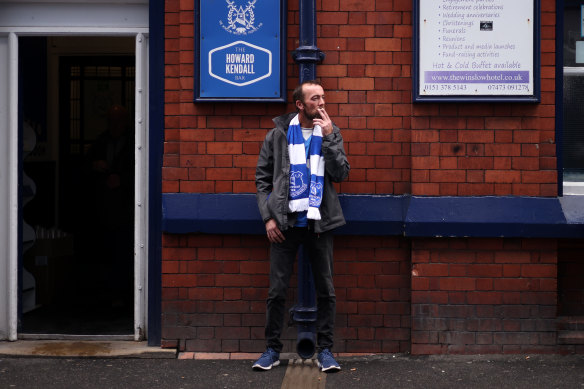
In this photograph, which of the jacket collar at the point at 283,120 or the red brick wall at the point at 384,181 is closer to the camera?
the jacket collar at the point at 283,120

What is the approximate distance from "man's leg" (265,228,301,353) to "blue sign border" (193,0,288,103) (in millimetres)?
1048

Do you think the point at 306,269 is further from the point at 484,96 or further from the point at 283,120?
the point at 484,96

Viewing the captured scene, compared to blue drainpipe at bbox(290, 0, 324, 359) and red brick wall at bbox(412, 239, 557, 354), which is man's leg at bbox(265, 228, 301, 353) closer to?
blue drainpipe at bbox(290, 0, 324, 359)

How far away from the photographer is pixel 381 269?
20.6 feet

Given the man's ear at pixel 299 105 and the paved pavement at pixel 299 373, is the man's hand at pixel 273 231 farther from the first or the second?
the paved pavement at pixel 299 373

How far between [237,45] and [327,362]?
7.51ft

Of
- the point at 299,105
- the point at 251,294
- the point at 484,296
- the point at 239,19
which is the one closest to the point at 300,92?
the point at 299,105

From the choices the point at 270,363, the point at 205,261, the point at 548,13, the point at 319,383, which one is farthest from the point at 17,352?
the point at 548,13

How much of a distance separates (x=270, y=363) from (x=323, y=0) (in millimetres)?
2564

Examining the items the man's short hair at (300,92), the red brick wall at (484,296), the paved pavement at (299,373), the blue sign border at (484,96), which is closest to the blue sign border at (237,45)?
the man's short hair at (300,92)

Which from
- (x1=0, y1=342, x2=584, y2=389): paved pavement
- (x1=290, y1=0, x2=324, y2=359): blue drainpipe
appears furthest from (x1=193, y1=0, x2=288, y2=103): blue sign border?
(x1=0, y1=342, x2=584, y2=389): paved pavement

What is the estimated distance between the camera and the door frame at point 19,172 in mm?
6520

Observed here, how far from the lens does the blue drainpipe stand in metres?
5.95

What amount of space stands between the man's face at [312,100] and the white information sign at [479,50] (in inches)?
34.7
